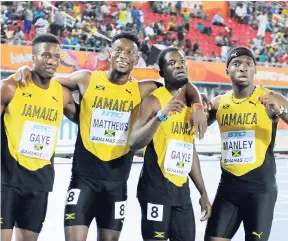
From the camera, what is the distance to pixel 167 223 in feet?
15.5

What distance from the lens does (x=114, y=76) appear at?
5.10m

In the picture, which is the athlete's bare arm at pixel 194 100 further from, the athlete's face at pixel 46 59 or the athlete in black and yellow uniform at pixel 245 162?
the athlete's face at pixel 46 59

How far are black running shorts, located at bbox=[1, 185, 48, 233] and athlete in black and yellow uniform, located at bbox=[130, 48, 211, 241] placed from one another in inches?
34.4

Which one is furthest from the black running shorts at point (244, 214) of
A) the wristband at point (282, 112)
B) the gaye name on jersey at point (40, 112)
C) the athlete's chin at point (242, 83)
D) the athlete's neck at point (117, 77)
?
the gaye name on jersey at point (40, 112)

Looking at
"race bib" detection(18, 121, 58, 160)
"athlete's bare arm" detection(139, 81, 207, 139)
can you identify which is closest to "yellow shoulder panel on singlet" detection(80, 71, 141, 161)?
"athlete's bare arm" detection(139, 81, 207, 139)

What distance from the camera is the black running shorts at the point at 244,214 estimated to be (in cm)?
493

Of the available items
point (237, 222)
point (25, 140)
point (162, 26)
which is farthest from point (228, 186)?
point (162, 26)

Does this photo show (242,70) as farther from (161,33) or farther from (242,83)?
(161,33)

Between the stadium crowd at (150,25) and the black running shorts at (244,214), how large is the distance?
12971mm

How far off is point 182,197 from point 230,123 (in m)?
0.84

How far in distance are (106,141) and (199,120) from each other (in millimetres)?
890

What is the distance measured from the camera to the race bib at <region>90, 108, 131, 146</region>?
4977 mm

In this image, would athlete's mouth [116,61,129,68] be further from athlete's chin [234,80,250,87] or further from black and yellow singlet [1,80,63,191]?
athlete's chin [234,80,250,87]

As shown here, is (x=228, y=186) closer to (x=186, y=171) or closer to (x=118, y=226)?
(x=186, y=171)
